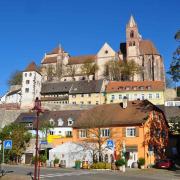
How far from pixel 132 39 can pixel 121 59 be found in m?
8.80

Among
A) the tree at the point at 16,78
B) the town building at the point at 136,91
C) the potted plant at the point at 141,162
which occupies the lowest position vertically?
the potted plant at the point at 141,162

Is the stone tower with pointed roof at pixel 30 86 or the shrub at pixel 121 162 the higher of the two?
the stone tower with pointed roof at pixel 30 86

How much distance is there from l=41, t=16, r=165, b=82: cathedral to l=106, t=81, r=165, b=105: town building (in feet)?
62.4

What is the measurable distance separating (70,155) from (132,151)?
892cm

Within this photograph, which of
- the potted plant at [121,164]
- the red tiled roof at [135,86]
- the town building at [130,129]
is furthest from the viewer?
the red tiled roof at [135,86]

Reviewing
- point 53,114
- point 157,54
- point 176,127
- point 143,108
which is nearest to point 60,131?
point 53,114

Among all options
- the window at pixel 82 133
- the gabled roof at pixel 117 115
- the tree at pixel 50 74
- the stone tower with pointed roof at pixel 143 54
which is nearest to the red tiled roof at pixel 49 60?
the tree at pixel 50 74

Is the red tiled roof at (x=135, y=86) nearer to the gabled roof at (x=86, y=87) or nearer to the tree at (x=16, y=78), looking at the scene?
the gabled roof at (x=86, y=87)

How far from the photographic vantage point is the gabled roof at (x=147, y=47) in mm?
134375

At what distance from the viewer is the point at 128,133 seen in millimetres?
53438

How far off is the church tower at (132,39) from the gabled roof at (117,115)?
77.5 m

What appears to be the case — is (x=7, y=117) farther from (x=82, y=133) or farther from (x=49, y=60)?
(x=49, y=60)

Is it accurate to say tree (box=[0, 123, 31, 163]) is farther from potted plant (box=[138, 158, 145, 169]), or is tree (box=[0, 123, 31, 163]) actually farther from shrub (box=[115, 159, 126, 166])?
shrub (box=[115, 159, 126, 166])

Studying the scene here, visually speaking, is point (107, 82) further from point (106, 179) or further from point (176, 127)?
point (106, 179)
